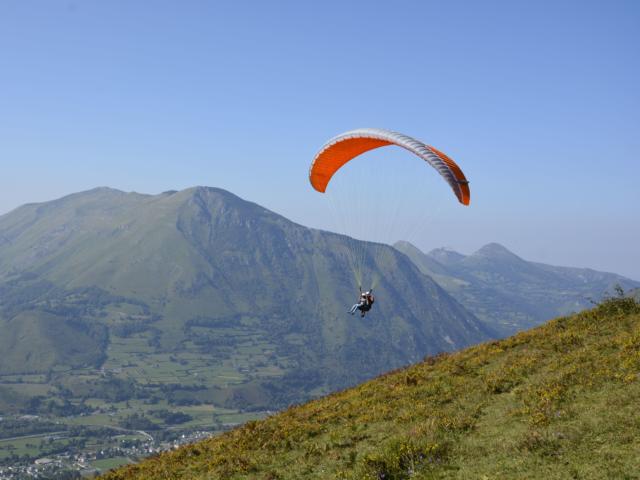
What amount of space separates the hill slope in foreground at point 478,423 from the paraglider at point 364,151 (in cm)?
753

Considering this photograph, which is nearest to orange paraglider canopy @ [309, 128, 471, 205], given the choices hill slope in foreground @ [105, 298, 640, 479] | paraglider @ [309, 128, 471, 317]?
paraglider @ [309, 128, 471, 317]

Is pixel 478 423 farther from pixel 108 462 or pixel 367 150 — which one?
pixel 108 462

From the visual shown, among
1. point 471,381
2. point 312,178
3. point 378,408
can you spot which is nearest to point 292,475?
point 378,408

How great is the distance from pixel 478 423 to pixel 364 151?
66.4 ft

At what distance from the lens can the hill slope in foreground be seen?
46.3 ft

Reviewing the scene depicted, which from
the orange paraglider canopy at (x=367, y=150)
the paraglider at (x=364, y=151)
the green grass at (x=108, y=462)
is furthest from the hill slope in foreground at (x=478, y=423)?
the green grass at (x=108, y=462)

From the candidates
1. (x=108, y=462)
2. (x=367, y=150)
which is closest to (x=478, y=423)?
(x=367, y=150)

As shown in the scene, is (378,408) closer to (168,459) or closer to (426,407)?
(426,407)

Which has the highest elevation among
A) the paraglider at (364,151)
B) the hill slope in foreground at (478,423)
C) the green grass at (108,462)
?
the paraglider at (364,151)

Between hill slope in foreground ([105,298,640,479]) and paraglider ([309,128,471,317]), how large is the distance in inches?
296

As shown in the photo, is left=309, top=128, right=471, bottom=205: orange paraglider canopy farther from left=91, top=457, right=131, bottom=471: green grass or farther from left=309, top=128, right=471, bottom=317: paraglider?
left=91, top=457, right=131, bottom=471: green grass

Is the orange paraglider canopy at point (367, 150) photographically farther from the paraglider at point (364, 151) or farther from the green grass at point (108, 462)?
the green grass at point (108, 462)

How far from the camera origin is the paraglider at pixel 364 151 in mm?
25703

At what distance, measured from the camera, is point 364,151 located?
33.9m
